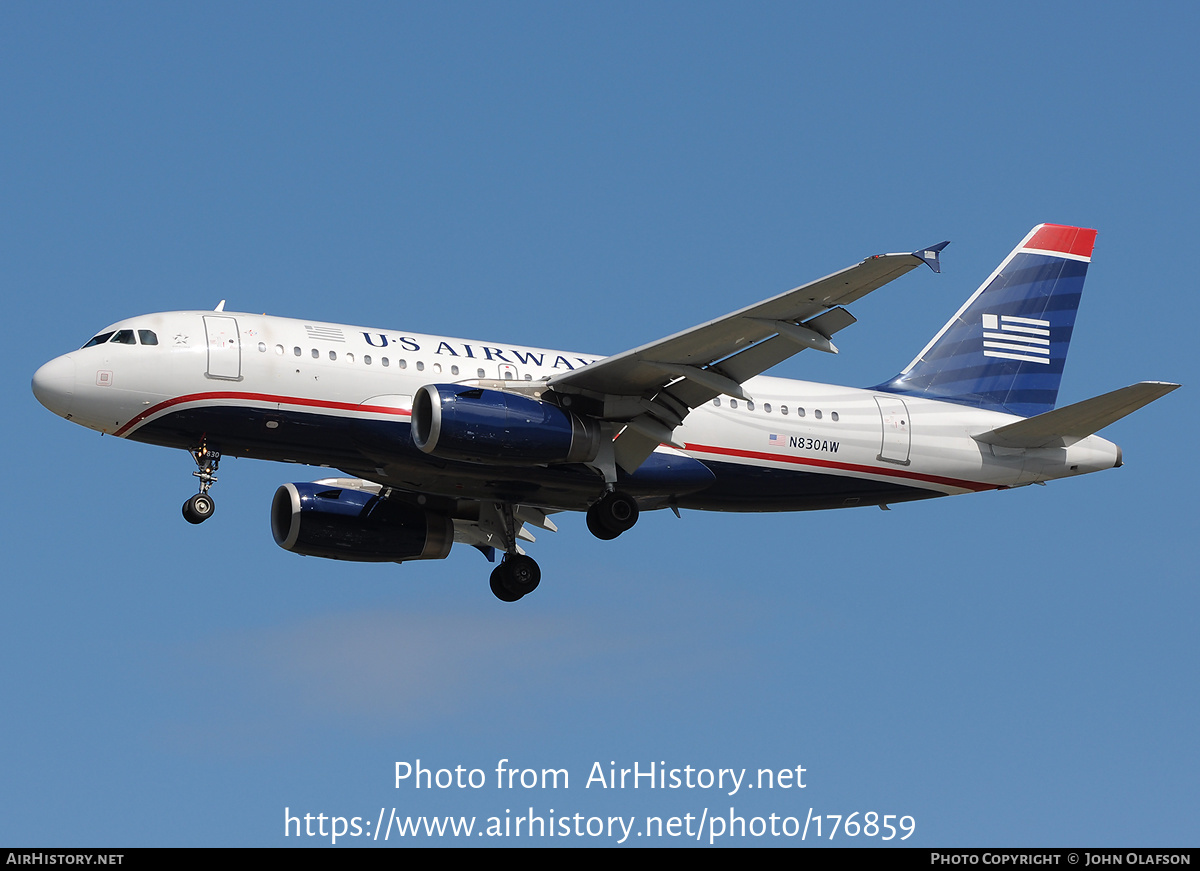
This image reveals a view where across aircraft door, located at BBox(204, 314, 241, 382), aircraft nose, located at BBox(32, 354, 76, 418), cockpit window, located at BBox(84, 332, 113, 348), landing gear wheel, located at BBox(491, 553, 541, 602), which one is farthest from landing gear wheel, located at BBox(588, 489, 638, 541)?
aircraft nose, located at BBox(32, 354, 76, 418)

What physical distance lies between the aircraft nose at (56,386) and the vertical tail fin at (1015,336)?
17008mm

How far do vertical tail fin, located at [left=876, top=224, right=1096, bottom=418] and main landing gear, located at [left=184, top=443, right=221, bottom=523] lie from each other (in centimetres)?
1457

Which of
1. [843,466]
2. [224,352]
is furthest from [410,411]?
[843,466]

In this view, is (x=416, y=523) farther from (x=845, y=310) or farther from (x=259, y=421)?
(x=845, y=310)

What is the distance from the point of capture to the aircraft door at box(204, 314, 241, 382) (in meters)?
29.4

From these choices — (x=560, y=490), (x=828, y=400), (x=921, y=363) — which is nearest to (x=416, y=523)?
(x=560, y=490)

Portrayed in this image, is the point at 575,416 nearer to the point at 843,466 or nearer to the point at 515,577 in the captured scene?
the point at 515,577

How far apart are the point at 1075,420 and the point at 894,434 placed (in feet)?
12.0

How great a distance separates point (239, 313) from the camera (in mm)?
30531

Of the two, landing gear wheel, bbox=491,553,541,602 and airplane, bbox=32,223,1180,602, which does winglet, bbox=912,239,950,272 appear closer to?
airplane, bbox=32,223,1180,602

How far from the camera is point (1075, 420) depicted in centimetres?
3297

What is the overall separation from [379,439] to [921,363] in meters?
13.0

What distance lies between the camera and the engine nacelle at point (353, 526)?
113 feet

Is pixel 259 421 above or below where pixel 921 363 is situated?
below
